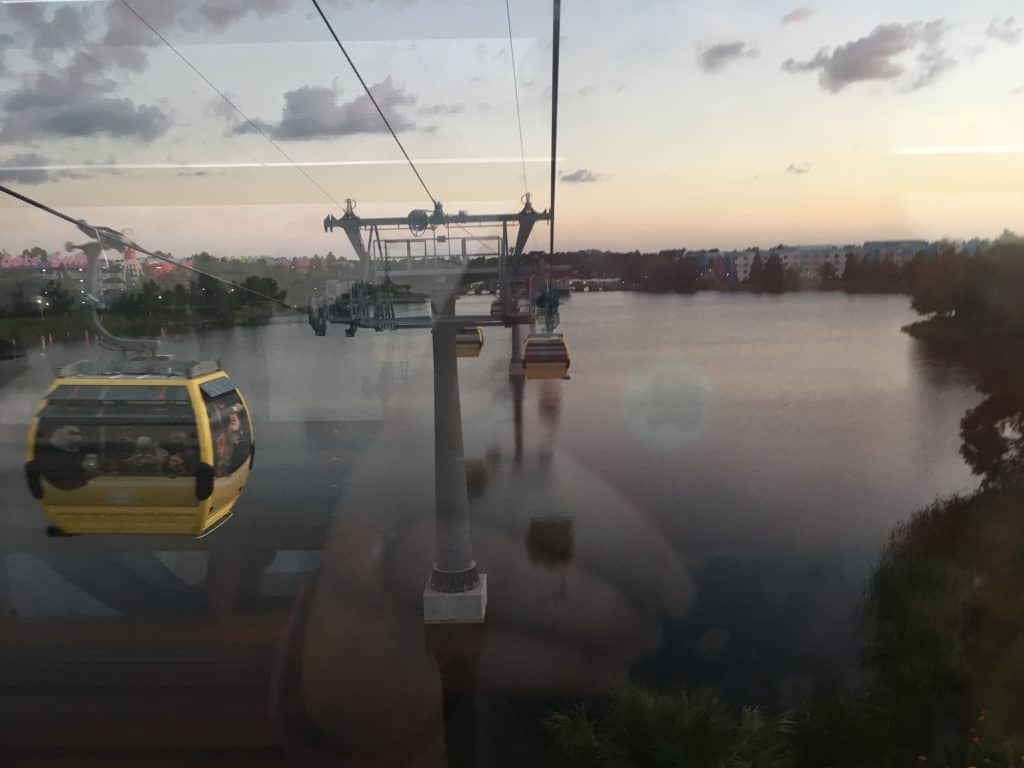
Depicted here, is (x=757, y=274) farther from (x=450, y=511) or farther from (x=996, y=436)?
(x=450, y=511)

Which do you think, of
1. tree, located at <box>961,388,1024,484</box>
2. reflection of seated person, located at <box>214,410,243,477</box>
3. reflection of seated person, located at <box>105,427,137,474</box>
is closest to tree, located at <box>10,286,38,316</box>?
reflection of seated person, located at <box>105,427,137,474</box>

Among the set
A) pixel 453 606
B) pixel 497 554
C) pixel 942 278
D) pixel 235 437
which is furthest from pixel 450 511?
pixel 942 278

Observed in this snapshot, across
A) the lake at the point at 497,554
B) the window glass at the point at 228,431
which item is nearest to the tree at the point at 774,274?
the lake at the point at 497,554

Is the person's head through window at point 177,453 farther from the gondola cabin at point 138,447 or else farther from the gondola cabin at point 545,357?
the gondola cabin at point 545,357

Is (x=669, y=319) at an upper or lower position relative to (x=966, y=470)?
upper

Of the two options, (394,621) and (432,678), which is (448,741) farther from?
(394,621)

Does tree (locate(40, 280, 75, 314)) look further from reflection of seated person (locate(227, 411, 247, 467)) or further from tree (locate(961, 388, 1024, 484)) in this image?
tree (locate(961, 388, 1024, 484))

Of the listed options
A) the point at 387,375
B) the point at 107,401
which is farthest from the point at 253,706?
the point at 387,375

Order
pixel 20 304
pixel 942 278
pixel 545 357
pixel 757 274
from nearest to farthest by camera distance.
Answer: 1. pixel 545 357
2. pixel 20 304
3. pixel 757 274
4. pixel 942 278
